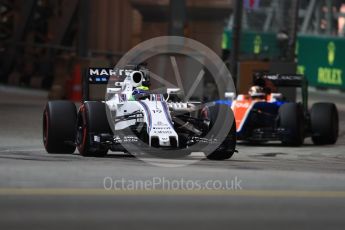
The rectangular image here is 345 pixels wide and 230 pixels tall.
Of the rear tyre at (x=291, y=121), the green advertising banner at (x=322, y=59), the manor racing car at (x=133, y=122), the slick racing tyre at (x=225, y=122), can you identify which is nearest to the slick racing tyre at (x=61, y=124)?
the manor racing car at (x=133, y=122)

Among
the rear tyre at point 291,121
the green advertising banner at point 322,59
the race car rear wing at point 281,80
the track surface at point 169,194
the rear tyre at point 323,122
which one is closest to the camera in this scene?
the track surface at point 169,194

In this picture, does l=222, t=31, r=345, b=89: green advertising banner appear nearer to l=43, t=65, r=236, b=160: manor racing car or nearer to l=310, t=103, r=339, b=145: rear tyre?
l=310, t=103, r=339, b=145: rear tyre

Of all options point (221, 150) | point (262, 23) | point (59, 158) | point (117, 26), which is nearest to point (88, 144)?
point (59, 158)

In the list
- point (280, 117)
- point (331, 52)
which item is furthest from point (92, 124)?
→ point (331, 52)

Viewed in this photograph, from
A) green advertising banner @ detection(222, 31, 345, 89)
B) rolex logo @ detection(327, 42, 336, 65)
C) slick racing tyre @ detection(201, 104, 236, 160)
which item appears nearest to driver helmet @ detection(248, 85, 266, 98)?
slick racing tyre @ detection(201, 104, 236, 160)

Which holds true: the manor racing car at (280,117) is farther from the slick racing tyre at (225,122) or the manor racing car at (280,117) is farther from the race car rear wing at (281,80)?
the slick racing tyre at (225,122)

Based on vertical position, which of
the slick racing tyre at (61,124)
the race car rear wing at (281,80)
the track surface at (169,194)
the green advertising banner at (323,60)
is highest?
the green advertising banner at (323,60)

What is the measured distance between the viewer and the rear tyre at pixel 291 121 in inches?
756

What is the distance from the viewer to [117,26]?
43219 millimetres

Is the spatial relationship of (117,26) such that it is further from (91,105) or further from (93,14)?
(91,105)

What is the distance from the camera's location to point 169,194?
1151 cm

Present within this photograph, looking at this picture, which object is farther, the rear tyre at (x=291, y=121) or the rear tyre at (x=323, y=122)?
the rear tyre at (x=323, y=122)

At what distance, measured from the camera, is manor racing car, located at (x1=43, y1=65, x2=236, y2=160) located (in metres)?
14.7

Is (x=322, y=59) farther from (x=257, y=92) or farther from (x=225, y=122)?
(x=225, y=122)
